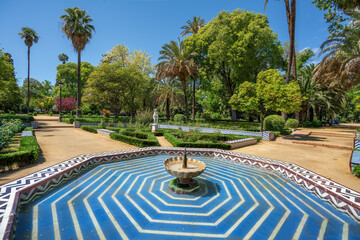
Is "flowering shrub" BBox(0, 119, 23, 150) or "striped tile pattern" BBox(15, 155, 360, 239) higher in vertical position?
"flowering shrub" BBox(0, 119, 23, 150)

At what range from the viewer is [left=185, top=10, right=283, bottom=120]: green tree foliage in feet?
60.0

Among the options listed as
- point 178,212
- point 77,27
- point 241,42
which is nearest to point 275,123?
point 241,42

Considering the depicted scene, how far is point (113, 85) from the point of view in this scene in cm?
2470

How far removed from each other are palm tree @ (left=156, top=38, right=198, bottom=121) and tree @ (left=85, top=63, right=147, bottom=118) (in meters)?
5.62

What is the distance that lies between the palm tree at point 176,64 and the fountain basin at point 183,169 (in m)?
16.5

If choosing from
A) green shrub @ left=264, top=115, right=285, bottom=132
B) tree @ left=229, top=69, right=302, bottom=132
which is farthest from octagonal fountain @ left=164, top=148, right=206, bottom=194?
green shrub @ left=264, top=115, right=285, bottom=132

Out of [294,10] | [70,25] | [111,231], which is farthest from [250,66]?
[70,25]

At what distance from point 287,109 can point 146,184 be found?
1320cm

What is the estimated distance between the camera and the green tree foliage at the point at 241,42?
18.3m

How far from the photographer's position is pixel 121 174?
5.98 metres

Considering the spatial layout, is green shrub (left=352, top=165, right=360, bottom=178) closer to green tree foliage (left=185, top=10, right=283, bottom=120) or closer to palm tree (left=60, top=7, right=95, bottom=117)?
green tree foliage (left=185, top=10, right=283, bottom=120)

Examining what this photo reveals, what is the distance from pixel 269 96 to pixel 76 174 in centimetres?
1395

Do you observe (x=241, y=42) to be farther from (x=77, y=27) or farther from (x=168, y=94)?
(x=77, y=27)

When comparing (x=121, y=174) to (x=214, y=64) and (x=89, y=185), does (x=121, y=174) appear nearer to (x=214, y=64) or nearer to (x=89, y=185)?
(x=89, y=185)
